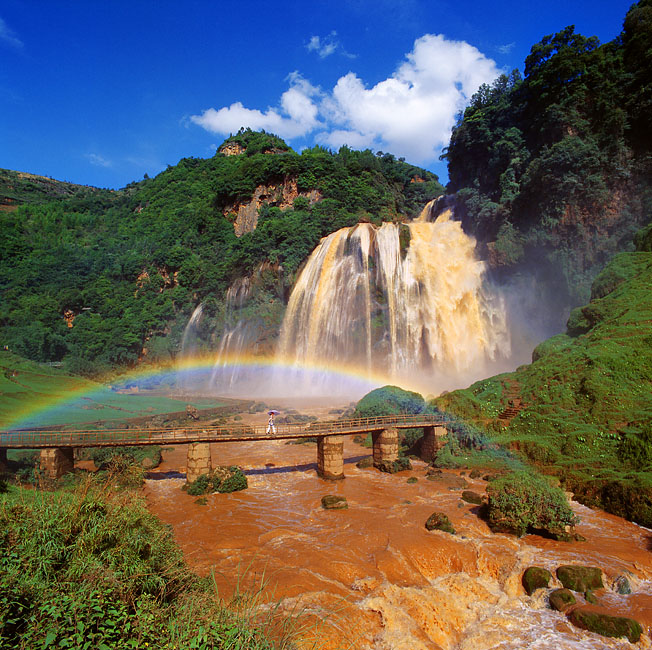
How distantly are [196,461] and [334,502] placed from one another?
654 cm

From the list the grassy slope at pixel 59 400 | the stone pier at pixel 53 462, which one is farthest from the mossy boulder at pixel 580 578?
the grassy slope at pixel 59 400

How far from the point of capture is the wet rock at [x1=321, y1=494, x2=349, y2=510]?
616 inches

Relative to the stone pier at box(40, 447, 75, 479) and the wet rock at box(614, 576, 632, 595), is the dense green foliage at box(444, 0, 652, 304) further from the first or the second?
the stone pier at box(40, 447, 75, 479)

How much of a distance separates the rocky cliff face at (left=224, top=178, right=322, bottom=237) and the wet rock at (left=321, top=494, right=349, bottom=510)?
168 feet

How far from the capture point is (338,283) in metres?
44.5

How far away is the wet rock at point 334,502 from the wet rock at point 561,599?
7.53m

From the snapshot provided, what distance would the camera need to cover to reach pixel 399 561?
37.3 feet

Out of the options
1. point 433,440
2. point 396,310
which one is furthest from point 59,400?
point 396,310

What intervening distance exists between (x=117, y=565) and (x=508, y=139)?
169 feet

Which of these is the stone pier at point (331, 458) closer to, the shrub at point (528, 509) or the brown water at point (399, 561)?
the brown water at point (399, 561)

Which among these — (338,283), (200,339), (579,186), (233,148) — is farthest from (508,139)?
(233,148)

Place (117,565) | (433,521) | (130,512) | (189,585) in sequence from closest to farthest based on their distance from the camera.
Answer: (117,565), (189,585), (130,512), (433,521)

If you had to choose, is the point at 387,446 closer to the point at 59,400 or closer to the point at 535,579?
the point at 535,579

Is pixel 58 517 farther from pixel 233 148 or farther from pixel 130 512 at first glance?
pixel 233 148
